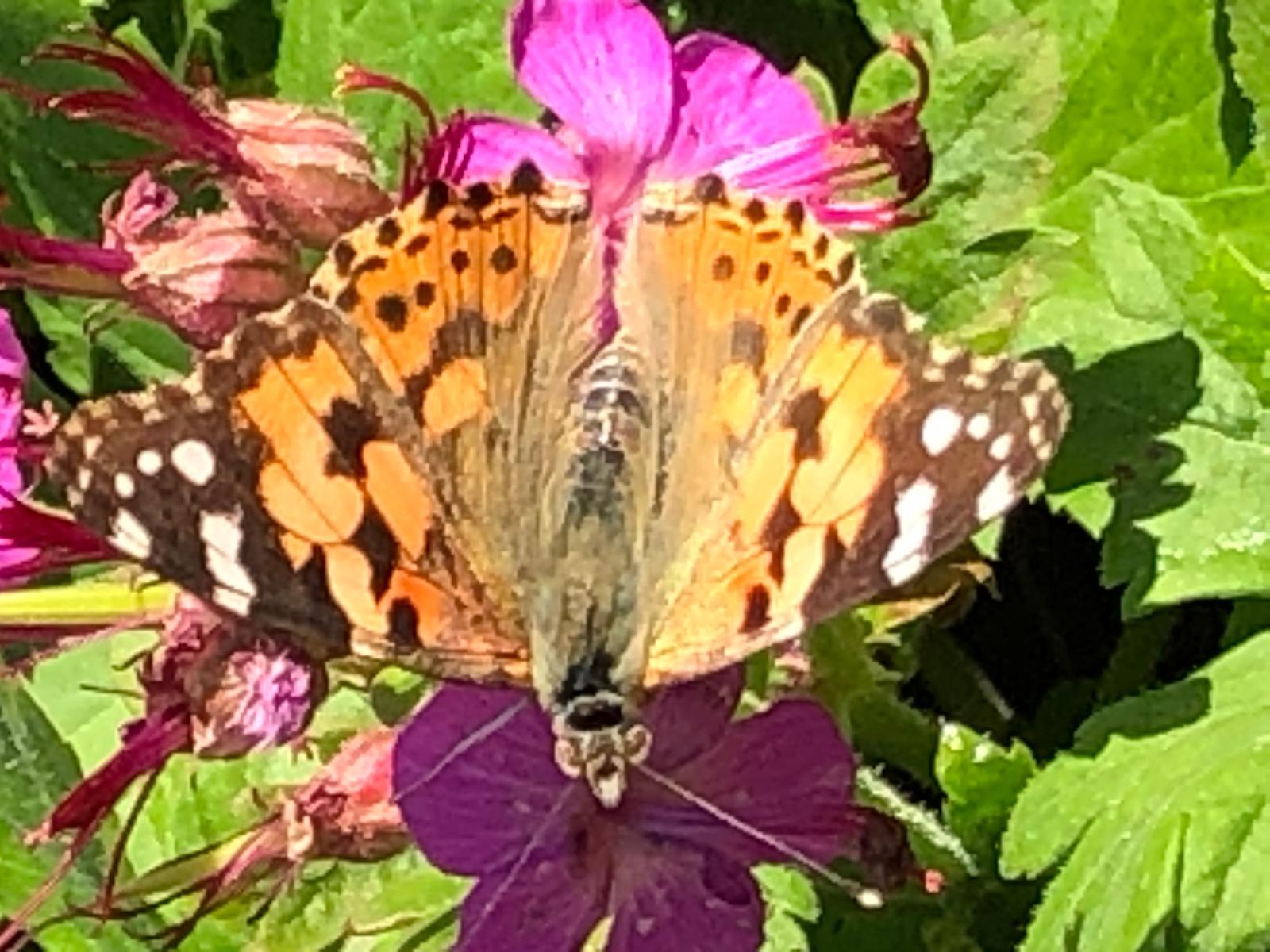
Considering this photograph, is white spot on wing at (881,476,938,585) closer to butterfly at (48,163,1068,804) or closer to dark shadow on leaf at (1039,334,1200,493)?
butterfly at (48,163,1068,804)

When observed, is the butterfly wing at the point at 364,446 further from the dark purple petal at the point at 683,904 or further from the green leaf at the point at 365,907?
the green leaf at the point at 365,907

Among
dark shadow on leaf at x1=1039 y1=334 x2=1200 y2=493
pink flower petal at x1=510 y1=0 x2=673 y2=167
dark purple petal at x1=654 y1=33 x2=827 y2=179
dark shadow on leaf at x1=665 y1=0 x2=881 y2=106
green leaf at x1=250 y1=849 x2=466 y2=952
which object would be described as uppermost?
pink flower petal at x1=510 y1=0 x2=673 y2=167

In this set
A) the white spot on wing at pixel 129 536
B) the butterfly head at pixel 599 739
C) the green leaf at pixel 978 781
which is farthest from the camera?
the green leaf at pixel 978 781

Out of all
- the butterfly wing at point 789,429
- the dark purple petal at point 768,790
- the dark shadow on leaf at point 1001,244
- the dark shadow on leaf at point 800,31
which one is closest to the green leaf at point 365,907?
the dark purple petal at point 768,790

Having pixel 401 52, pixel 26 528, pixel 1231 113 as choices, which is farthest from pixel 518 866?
pixel 1231 113

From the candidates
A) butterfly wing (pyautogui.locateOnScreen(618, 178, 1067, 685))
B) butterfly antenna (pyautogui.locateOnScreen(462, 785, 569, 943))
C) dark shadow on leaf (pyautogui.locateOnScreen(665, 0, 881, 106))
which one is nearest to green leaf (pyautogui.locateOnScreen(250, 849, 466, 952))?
butterfly antenna (pyautogui.locateOnScreen(462, 785, 569, 943))

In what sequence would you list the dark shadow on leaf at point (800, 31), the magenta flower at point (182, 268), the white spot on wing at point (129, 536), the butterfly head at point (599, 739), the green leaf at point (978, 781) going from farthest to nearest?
the dark shadow on leaf at point (800, 31) → the green leaf at point (978, 781) → the magenta flower at point (182, 268) → the butterfly head at point (599, 739) → the white spot on wing at point (129, 536)
